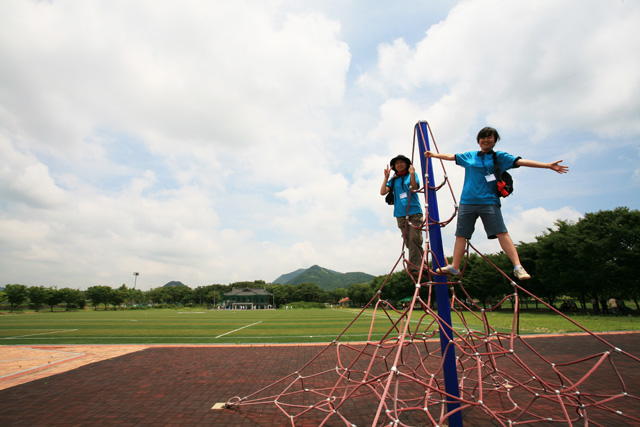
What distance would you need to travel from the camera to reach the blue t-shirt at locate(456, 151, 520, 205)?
12.0ft

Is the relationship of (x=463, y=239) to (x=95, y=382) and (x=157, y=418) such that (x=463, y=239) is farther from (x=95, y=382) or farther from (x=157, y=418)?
(x=95, y=382)

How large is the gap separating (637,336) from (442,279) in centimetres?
1365

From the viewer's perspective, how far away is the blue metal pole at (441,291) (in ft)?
12.0

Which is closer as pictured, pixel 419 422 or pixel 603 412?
pixel 419 422

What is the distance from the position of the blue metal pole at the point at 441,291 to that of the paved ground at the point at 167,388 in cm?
157

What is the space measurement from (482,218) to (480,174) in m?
0.56

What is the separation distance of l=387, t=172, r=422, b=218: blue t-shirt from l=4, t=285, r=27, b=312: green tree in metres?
93.7

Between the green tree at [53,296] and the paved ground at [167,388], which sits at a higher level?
the paved ground at [167,388]

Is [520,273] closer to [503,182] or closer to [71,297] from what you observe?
[503,182]

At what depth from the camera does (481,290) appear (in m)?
44.4

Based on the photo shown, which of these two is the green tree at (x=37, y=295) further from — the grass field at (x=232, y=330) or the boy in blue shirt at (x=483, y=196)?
the boy in blue shirt at (x=483, y=196)

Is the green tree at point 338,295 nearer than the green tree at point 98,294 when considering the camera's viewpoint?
No

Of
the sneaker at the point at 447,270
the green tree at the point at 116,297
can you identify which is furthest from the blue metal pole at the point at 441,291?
the green tree at the point at 116,297

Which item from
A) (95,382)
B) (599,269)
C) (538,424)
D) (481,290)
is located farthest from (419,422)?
(481,290)
